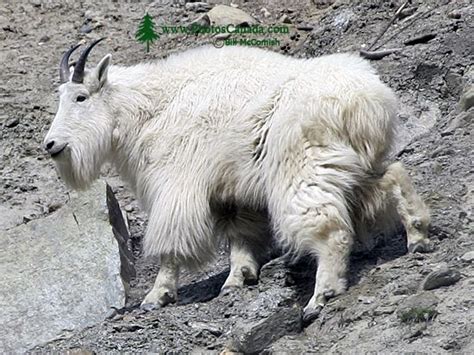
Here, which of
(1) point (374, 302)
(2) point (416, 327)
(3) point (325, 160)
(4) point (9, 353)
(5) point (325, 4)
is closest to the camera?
(2) point (416, 327)

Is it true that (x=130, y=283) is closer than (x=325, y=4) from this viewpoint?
Yes

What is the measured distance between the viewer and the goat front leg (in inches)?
340

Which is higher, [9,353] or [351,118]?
[351,118]

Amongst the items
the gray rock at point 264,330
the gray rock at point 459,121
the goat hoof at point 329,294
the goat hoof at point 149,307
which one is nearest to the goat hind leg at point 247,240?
the goat hoof at point 149,307

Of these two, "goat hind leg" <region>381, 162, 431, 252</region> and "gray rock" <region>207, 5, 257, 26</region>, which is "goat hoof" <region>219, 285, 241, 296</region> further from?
"gray rock" <region>207, 5, 257, 26</region>

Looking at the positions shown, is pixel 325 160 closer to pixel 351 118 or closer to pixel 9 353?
pixel 351 118

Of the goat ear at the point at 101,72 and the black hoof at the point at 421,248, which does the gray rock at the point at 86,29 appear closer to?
the goat ear at the point at 101,72

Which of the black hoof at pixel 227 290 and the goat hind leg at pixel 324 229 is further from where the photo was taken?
the black hoof at pixel 227 290

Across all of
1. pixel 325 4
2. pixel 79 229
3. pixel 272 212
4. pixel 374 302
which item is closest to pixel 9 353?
pixel 79 229

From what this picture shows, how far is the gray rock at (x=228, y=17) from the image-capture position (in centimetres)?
1396

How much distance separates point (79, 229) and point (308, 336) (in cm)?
283

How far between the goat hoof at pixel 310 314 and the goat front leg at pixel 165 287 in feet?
4.36

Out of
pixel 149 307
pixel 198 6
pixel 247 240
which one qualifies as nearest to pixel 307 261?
pixel 247 240

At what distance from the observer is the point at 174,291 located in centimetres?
873
